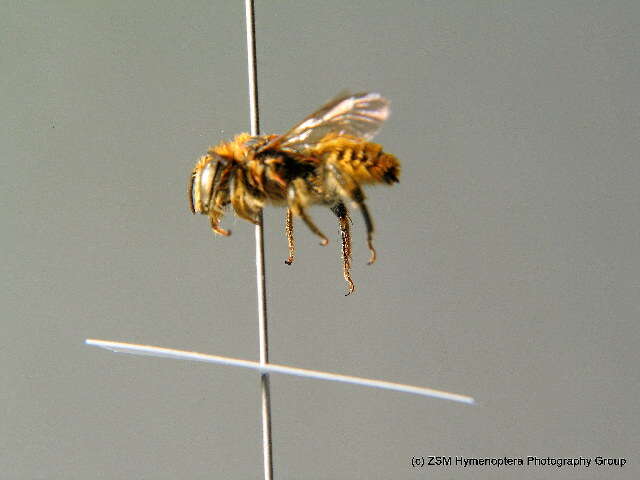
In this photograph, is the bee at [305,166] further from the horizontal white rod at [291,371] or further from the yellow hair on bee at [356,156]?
the horizontal white rod at [291,371]

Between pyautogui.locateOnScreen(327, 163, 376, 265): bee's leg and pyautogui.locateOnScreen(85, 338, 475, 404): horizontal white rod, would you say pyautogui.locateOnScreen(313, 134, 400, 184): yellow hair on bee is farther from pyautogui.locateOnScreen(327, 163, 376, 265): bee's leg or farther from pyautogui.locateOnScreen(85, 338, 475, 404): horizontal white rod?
pyautogui.locateOnScreen(85, 338, 475, 404): horizontal white rod

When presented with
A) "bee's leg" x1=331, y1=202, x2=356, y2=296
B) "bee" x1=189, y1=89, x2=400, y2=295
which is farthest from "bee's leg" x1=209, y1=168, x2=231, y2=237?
"bee's leg" x1=331, y1=202, x2=356, y2=296

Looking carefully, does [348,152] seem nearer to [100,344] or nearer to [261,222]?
[261,222]

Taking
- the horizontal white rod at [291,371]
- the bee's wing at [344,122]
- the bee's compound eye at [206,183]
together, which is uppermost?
the bee's wing at [344,122]

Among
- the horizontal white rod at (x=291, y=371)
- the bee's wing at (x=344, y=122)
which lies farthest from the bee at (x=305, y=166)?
the horizontal white rod at (x=291, y=371)

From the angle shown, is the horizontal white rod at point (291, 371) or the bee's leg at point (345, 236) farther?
the bee's leg at point (345, 236)

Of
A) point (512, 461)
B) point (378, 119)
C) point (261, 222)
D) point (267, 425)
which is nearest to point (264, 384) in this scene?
point (267, 425)

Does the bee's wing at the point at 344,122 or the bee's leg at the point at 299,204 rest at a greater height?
the bee's wing at the point at 344,122
